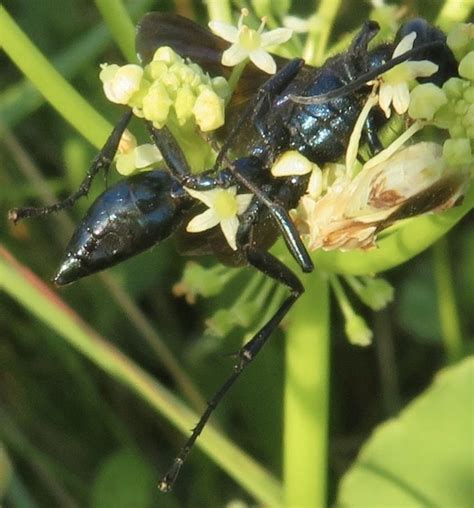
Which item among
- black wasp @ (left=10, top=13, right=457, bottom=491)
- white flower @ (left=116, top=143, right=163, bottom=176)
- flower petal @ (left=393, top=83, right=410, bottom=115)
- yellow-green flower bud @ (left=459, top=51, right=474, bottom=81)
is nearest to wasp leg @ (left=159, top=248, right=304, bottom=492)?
black wasp @ (left=10, top=13, right=457, bottom=491)

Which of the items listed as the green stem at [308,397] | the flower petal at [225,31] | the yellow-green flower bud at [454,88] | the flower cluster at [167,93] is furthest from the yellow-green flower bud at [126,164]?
the yellow-green flower bud at [454,88]

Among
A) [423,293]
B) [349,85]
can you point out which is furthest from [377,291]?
[423,293]

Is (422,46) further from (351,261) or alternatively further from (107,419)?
(107,419)

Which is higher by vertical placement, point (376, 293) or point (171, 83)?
point (171, 83)

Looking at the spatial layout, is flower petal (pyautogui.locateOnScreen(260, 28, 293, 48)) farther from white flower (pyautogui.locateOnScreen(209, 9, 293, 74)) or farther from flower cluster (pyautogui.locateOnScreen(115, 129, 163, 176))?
flower cluster (pyautogui.locateOnScreen(115, 129, 163, 176))

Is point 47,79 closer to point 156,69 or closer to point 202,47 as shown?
point 156,69

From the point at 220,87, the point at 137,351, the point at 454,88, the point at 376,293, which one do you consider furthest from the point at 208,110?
the point at 137,351
